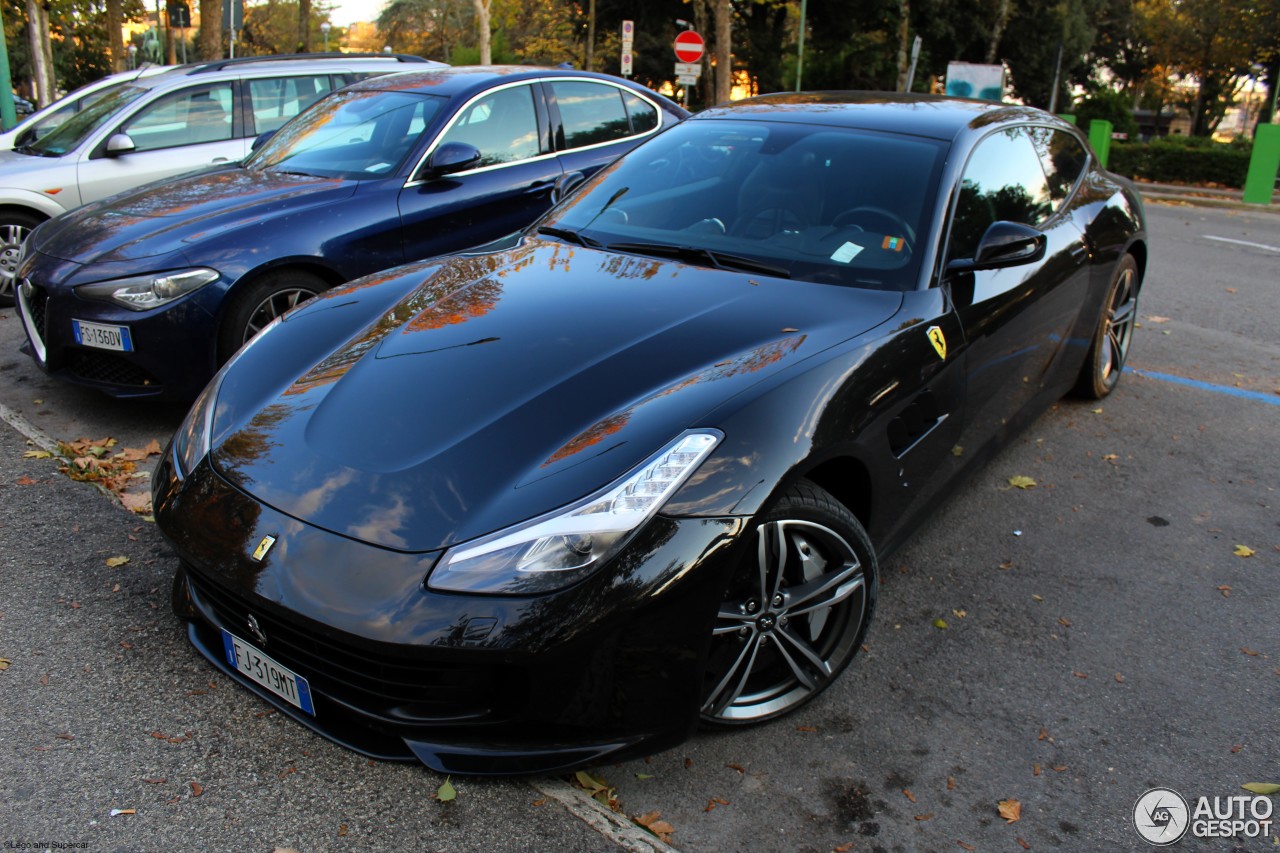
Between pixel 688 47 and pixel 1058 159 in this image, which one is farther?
pixel 688 47

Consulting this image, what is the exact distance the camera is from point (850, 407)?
290 centimetres

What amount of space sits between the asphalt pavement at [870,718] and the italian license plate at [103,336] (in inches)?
21.7

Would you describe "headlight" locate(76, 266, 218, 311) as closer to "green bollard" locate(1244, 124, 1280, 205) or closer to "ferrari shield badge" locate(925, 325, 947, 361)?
"ferrari shield badge" locate(925, 325, 947, 361)

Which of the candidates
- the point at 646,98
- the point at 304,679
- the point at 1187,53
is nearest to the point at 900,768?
the point at 304,679

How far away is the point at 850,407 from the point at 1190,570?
189 centimetres

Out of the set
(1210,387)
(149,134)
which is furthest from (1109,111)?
(149,134)

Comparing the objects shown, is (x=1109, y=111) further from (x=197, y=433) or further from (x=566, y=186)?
(x=197, y=433)

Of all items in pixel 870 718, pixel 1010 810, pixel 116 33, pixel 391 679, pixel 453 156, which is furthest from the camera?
pixel 116 33

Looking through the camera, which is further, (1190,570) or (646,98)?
→ (646,98)

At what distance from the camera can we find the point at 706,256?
11.7 feet

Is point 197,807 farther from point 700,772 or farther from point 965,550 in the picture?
point 965,550

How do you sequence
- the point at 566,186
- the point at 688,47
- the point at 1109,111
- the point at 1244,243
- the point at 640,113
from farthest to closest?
the point at 1109,111 → the point at 688,47 → the point at 1244,243 → the point at 640,113 → the point at 566,186

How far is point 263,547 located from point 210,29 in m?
21.0

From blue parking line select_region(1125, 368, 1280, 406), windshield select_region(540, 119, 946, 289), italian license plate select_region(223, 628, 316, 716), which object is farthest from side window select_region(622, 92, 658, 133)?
italian license plate select_region(223, 628, 316, 716)
